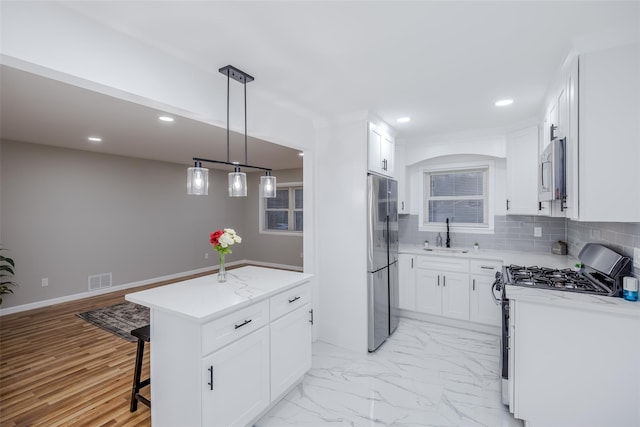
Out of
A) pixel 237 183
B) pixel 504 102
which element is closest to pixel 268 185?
pixel 237 183

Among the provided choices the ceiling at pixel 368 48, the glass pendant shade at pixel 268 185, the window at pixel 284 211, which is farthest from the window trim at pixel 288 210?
the glass pendant shade at pixel 268 185

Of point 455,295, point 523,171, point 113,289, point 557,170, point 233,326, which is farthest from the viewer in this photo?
point 113,289

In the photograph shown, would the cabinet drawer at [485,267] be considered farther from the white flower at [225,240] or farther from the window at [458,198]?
the white flower at [225,240]

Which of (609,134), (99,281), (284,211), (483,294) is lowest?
(99,281)

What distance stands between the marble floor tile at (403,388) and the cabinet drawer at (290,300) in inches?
28.0

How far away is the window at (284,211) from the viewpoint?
7402 millimetres

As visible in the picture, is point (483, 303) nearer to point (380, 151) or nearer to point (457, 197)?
point (457, 197)

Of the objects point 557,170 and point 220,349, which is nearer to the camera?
point 220,349

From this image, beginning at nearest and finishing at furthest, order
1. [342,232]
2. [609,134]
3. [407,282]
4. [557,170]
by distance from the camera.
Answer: [609,134], [557,170], [342,232], [407,282]

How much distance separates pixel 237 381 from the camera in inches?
72.2

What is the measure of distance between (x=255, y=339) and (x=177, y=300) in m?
0.55

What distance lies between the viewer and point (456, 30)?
1.68 meters

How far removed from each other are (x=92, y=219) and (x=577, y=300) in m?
6.36

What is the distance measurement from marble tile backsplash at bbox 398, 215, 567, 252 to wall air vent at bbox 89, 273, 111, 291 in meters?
5.43
